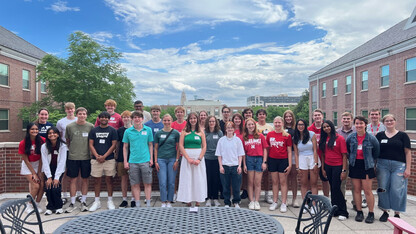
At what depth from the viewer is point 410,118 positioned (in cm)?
2167

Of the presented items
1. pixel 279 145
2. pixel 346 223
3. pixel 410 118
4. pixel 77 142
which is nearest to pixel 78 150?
pixel 77 142

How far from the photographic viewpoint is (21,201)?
114 inches

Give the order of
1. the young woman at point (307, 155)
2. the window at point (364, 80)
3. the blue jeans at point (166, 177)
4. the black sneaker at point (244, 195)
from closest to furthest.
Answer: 1. the young woman at point (307, 155)
2. the blue jeans at point (166, 177)
3. the black sneaker at point (244, 195)
4. the window at point (364, 80)

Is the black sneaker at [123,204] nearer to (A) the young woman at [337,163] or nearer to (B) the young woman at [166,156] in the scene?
(B) the young woman at [166,156]

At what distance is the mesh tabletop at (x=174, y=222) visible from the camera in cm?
260

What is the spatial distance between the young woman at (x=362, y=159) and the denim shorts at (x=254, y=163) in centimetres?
155

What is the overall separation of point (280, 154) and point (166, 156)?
215 cm

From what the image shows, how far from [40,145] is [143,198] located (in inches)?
92.6

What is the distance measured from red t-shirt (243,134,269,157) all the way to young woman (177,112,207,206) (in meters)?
0.86

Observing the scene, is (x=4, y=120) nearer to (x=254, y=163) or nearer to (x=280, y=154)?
(x=254, y=163)

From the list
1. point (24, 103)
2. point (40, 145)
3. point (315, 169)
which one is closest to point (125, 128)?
point (40, 145)

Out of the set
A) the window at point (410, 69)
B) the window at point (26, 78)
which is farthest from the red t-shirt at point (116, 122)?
the window at point (26, 78)

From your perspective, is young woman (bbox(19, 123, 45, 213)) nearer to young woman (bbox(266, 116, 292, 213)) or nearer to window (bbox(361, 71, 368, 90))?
young woman (bbox(266, 116, 292, 213))

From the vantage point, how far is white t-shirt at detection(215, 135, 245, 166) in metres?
5.51
